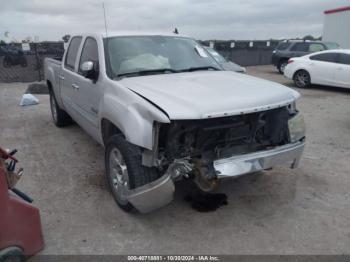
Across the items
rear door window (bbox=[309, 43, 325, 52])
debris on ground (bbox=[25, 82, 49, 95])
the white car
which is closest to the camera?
debris on ground (bbox=[25, 82, 49, 95])

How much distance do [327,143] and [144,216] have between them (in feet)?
12.7

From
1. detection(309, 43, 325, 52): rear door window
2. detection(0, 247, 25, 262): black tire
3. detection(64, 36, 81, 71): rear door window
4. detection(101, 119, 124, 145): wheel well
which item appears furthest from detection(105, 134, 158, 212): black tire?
detection(309, 43, 325, 52): rear door window

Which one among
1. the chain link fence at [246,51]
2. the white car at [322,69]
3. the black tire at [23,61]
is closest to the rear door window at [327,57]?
the white car at [322,69]

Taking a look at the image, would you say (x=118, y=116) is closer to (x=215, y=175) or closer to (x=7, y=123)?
(x=215, y=175)

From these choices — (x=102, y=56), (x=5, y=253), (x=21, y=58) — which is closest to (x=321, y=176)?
(x=102, y=56)

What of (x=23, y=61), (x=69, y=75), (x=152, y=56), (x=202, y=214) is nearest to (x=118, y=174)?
(x=202, y=214)

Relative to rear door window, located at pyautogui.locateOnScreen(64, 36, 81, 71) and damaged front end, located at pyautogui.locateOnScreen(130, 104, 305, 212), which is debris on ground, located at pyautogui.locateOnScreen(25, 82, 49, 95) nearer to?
rear door window, located at pyautogui.locateOnScreen(64, 36, 81, 71)

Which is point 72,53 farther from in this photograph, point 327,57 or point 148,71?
point 327,57

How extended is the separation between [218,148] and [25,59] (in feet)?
49.7

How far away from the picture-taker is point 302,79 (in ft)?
43.0

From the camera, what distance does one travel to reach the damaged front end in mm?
3299

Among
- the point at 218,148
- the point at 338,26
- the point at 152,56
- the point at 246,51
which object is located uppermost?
the point at 338,26

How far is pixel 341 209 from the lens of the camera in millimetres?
3898

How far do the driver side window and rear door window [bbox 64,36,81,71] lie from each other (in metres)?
0.40
